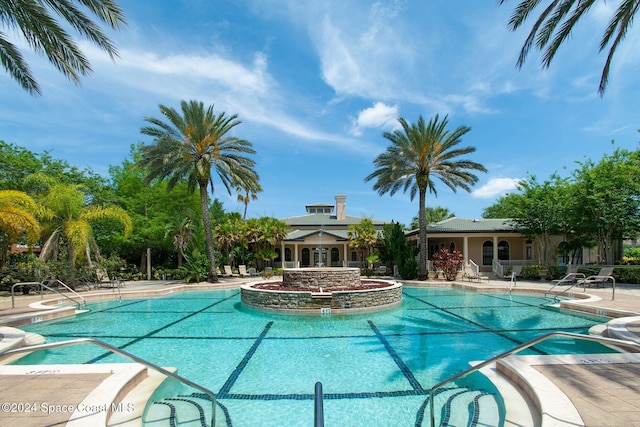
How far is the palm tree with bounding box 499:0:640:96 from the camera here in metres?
8.68

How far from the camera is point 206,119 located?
21672 millimetres

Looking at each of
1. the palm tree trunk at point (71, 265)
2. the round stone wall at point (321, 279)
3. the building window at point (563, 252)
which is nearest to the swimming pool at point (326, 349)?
the round stone wall at point (321, 279)

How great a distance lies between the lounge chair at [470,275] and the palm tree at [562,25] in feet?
48.9

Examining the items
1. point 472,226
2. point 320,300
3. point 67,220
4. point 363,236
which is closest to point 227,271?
point 363,236

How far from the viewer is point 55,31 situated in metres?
8.72

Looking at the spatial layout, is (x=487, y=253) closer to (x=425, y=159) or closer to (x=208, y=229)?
(x=425, y=159)

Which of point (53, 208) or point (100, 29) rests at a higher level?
point (100, 29)

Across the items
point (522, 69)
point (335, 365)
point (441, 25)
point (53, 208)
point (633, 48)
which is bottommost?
point (335, 365)

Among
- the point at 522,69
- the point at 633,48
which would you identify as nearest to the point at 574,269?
the point at 633,48

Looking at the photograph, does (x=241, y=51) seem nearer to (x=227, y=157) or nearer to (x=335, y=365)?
(x=227, y=157)

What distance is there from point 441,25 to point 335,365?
11715 millimetres

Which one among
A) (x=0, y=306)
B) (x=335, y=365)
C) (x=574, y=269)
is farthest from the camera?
(x=574, y=269)

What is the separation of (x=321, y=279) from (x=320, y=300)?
72.4 inches

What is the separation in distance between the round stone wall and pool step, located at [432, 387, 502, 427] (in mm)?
9009
